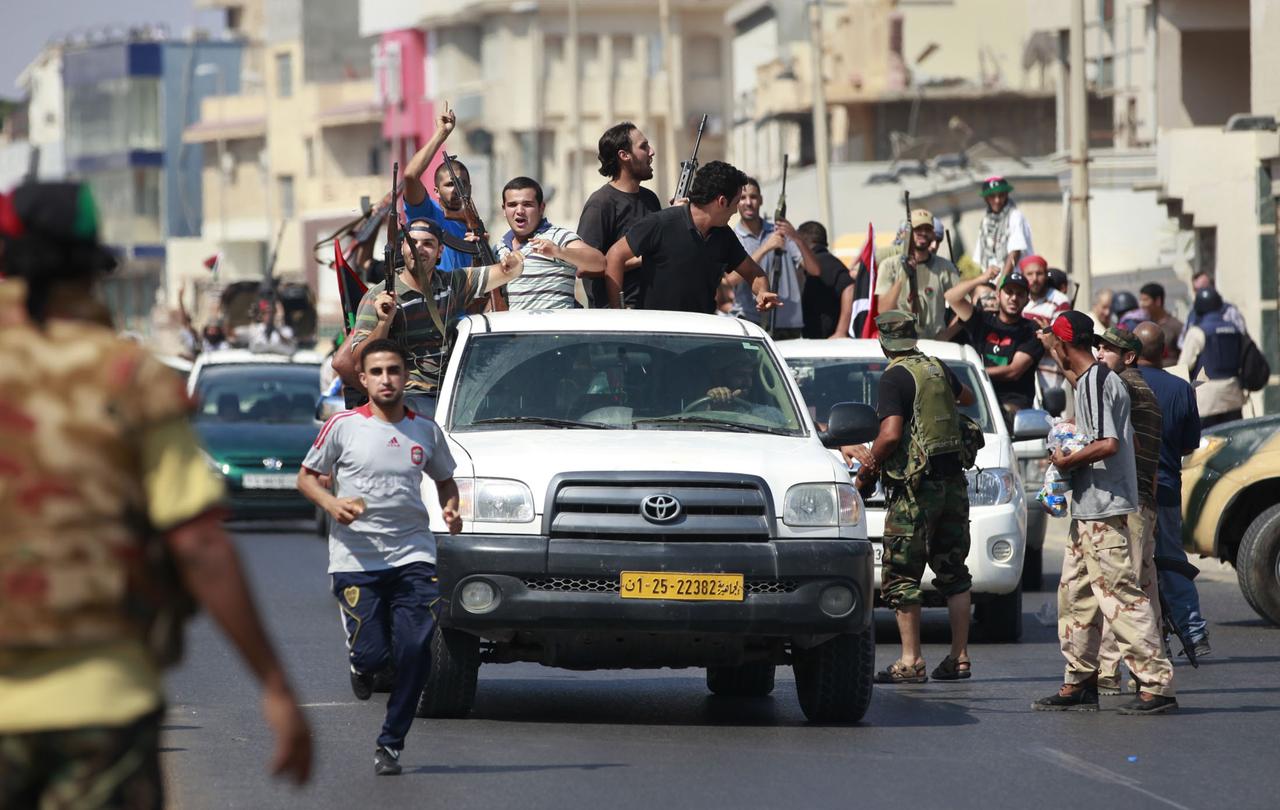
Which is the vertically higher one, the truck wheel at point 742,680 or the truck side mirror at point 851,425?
the truck side mirror at point 851,425

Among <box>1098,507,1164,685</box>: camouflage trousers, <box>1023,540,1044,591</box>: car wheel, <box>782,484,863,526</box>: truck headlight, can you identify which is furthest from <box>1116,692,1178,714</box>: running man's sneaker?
<box>1023,540,1044,591</box>: car wheel

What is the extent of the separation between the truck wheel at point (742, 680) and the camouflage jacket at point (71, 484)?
7709 millimetres

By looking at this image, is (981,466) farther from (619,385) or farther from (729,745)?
(729,745)

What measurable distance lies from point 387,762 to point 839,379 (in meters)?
6.56

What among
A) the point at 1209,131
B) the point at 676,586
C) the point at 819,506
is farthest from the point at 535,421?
the point at 1209,131

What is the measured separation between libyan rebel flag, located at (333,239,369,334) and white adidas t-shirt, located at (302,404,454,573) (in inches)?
161

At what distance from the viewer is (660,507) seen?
36.1 ft

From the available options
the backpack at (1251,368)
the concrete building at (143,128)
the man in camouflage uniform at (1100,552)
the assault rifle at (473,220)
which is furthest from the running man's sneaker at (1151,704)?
the concrete building at (143,128)

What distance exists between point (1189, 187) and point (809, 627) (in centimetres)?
2656

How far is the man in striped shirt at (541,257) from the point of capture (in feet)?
45.5

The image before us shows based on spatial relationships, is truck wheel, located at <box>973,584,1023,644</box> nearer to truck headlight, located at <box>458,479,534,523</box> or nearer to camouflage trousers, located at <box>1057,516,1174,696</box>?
camouflage trousers, located at <box>1057,516,1174,696</box>

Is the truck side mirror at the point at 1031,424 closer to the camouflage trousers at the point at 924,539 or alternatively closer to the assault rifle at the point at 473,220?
the camouflage trousers at the point at 924,539

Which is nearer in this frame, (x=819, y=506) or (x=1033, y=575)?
(x=819, y=506)

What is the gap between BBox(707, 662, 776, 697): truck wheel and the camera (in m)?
12.6
